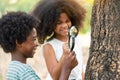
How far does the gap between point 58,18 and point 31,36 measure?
0.58 metres

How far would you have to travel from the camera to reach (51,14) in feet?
12.2

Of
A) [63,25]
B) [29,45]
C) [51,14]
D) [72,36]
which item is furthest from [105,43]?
[51,14]

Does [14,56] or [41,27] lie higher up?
[41,27]

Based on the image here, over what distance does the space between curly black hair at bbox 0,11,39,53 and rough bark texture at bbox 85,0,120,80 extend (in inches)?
18.9

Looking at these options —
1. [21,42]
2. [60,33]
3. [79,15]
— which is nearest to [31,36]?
[21,42]

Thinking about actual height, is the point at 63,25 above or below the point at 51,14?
below

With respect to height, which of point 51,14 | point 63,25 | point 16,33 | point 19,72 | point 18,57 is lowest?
point 19,72

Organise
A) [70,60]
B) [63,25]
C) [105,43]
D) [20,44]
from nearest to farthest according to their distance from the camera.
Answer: [105,43] < [70,60] < [20,44] < [63,25]

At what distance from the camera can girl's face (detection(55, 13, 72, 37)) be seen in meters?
3.66

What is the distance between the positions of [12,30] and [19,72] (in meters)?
0.28

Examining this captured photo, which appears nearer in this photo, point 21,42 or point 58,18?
point 21,42

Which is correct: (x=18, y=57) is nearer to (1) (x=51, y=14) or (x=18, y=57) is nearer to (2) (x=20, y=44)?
(2) (x=20, y=44)

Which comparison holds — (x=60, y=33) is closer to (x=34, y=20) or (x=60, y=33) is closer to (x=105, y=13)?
(x=34, y=20)

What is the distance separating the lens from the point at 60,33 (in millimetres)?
3689
